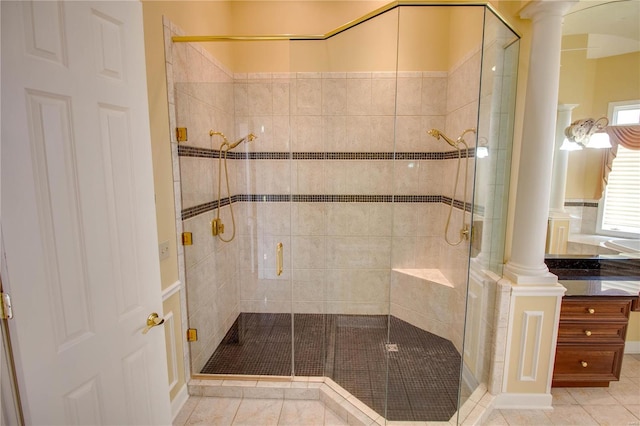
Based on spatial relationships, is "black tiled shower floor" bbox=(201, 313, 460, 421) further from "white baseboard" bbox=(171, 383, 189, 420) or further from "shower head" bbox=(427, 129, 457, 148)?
"shower head" bbox=(427, 129, 457, 148)

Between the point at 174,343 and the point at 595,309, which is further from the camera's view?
the point at 595,309

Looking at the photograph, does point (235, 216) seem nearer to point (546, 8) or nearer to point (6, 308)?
point (6, 308)

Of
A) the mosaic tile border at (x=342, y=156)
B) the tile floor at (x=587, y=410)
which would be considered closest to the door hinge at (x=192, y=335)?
the mosaic tile border at (x=342, y=156)

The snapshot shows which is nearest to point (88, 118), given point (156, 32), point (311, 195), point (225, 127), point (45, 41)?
point (45, 41)

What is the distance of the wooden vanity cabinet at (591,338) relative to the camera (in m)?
2.11

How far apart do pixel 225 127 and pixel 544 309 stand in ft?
9.55

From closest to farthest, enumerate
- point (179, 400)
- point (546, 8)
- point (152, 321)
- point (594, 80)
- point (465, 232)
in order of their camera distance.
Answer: point (152, 321)
point (546, 8)
point (179, 400)
point (594, 80)
point (465, 232)

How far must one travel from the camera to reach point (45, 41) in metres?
0.91

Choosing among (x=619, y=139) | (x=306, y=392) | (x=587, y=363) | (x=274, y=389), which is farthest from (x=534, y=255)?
(x=274, y=389)

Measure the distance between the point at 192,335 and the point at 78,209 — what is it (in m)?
1.51

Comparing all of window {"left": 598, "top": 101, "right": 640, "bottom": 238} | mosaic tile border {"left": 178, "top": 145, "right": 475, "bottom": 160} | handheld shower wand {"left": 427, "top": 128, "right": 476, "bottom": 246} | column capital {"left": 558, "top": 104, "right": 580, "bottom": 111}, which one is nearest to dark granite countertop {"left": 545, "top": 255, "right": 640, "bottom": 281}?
window {"left": 598, "top": 101, "right": 640, "bottom": 238}

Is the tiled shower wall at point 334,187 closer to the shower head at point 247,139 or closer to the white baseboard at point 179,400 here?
the shower head at point 247,139

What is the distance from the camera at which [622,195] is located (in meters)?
2.36

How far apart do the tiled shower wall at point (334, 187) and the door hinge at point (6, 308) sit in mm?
1713
